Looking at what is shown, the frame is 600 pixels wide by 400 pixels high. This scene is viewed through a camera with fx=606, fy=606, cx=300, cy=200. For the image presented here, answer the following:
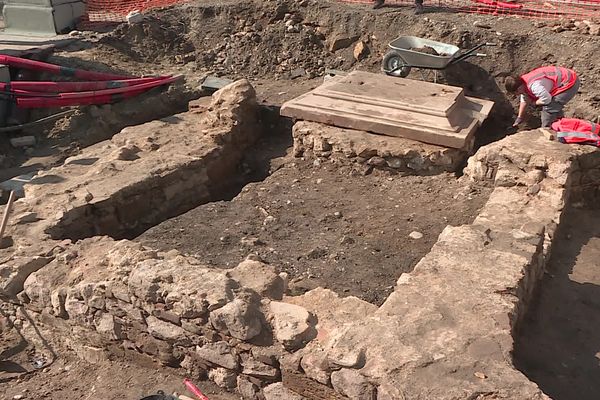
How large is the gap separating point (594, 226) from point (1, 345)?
5.72 meters

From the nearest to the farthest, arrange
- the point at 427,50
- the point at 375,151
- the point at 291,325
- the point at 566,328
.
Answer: the point at 291,325
the point at 566,328
the point at 375,151
the point at 427,50

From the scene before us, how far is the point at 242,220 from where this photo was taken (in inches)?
250

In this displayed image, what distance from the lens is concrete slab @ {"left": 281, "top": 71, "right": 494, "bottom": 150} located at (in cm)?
697

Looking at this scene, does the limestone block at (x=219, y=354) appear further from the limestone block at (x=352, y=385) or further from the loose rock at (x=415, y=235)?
the loose rock at (x=415, y=235)

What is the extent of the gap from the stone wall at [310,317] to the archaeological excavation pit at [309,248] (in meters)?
0.01

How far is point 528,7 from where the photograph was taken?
1050cm

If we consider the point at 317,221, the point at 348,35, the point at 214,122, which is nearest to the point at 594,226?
the point at 317,221

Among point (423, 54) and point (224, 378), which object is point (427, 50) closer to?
point (423, 54)

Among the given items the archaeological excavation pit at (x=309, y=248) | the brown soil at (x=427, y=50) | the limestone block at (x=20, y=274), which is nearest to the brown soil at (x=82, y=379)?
the archaeological excavation pit at (x=309, y=248)

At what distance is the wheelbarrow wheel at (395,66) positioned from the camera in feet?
29.5

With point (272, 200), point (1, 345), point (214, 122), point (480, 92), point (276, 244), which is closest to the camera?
point (1, 345)

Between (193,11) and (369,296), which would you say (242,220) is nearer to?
(369,296)

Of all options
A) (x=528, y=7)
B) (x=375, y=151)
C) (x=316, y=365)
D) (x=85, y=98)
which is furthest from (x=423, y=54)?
(x=316, y=365)

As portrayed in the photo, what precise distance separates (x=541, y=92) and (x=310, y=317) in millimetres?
4789
